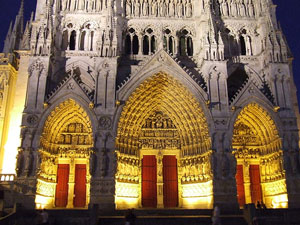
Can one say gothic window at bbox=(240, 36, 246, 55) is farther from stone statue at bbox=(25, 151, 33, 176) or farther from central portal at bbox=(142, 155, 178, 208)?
stone statue at bbox=(25, 151, 33, 176)

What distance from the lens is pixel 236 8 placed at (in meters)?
23.7

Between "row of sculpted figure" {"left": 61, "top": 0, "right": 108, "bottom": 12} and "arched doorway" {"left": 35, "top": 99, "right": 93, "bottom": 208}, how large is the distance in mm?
7345

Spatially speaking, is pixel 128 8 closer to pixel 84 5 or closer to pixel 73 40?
pixel 84 5

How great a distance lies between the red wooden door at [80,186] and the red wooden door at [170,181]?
16.4ft

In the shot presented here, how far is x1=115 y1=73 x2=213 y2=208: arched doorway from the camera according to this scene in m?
19.7

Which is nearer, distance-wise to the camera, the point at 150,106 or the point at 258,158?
the point at 258,158

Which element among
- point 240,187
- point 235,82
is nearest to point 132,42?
point 235,82

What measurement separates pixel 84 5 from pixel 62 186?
1215 centimetres

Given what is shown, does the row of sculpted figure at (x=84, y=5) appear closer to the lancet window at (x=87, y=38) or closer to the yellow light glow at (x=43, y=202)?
the lancet window at (x=87, y=38)

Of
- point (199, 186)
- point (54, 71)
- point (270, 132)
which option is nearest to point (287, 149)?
point (270, 132)

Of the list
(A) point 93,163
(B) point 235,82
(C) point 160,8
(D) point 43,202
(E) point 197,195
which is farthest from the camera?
(C) point 160,8

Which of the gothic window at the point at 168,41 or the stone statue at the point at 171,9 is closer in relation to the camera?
the gothic window at the point at 168,41

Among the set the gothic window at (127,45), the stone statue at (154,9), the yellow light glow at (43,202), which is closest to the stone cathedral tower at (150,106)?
the gothic window at (127,45)

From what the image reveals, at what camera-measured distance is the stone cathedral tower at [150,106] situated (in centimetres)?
1864
